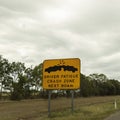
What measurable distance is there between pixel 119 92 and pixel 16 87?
330 ft

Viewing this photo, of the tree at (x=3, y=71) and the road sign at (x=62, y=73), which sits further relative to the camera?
the tree at (x=3, y=71)

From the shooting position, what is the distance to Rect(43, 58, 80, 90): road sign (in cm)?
2558

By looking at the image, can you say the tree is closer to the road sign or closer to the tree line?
the tree line

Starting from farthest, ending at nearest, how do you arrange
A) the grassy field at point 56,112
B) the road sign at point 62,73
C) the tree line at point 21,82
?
the tree line at point 21,82 → the road sign at point 62,73 → the grassy field at point 56,112

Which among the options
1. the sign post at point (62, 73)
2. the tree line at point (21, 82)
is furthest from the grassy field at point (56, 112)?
the tree line at point (21, 82)

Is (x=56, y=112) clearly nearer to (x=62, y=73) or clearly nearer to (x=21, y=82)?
(x=62, y=73)

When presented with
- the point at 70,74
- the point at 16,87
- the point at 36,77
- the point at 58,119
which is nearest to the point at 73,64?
the point at 70,74

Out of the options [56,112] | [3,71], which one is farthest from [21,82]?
[56,112]

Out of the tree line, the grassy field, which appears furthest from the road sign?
the tree line

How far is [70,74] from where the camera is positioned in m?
25.8

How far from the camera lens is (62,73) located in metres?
26.0

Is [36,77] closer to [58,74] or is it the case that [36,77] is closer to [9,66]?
[9,66]

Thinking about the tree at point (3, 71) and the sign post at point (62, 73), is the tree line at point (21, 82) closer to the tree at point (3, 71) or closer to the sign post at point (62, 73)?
the tree at point (3, 71)

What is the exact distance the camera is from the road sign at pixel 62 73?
25578mm
